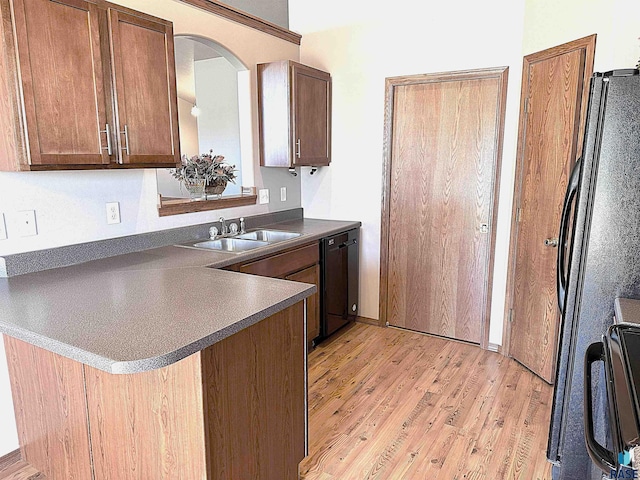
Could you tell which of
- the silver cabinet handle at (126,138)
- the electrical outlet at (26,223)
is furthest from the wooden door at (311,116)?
the electrical outlet at (26,223)

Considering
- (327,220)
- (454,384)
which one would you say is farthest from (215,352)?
(327,220)

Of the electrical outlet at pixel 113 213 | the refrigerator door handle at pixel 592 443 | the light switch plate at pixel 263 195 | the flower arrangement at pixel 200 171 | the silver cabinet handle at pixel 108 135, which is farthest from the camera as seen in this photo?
the light switch plate at pixel 263 195

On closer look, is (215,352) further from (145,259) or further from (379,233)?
(379,233)

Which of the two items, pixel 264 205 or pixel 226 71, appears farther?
pixel 226 71

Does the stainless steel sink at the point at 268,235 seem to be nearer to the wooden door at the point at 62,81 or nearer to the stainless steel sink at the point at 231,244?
the stainless steel sink at the point at 231,244

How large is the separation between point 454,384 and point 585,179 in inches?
66.3

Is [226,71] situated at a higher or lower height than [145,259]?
higher

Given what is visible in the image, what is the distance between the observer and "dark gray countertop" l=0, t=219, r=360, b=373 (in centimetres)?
128

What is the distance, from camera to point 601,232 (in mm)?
1643

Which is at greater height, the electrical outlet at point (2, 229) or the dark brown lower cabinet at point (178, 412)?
the electrical outlet at point (2, 229)

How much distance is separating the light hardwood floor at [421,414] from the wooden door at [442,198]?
33 centimetres

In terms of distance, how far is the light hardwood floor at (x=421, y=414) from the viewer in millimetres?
2105

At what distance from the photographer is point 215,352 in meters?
1.46

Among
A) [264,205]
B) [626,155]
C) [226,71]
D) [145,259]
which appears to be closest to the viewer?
[626,155]
